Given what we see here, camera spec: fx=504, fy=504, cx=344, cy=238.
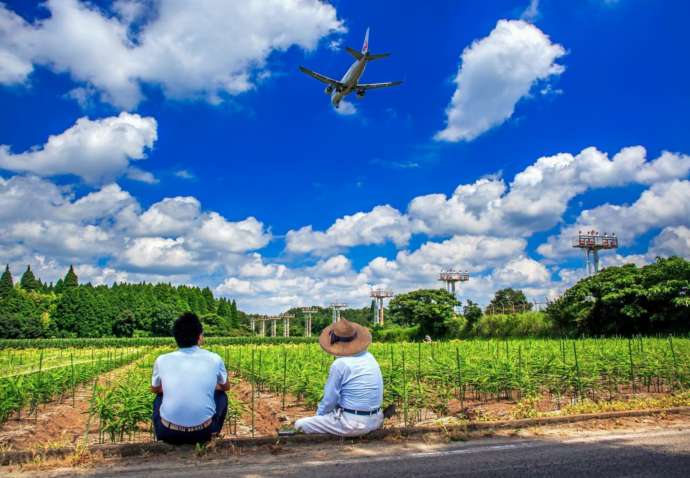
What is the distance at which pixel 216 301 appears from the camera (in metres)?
91.5

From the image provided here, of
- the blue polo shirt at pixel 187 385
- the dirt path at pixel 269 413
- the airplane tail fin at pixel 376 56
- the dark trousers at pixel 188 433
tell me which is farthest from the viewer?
the airplane tail fin at pixel 376 56

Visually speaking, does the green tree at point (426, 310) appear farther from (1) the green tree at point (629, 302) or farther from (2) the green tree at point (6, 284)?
(2) the green tree at point (6, 284)

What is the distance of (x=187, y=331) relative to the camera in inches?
188

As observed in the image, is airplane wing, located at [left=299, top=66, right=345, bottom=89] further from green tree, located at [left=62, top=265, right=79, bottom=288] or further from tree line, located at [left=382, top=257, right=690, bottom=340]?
green tree, located at [left=62, top=265, right=79, bottom=288]

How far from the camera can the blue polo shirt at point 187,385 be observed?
15.1ft

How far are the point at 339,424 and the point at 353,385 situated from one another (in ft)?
1.61

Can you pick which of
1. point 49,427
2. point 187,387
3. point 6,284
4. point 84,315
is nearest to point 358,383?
point 187,387

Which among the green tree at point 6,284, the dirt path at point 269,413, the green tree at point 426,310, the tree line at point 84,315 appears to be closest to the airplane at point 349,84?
the dirt path at point 269,413

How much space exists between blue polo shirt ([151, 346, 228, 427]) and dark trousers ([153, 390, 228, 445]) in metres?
0.12

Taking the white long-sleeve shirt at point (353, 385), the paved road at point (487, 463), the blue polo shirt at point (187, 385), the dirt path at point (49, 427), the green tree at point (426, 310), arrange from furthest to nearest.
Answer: the green tree at point (426, 310) < the dirt path at point (49, 427) < the white long-sleeve shirt at point (353, 385) < the blue polo shirt at point (187, 385) < the paved road at point (487, 463)

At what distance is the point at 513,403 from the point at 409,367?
10.7 ft

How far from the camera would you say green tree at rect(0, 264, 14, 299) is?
66.8 m

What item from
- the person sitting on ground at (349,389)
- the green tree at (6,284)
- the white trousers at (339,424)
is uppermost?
the green tree at (6,284)

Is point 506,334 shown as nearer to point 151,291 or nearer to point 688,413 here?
point 688,413
